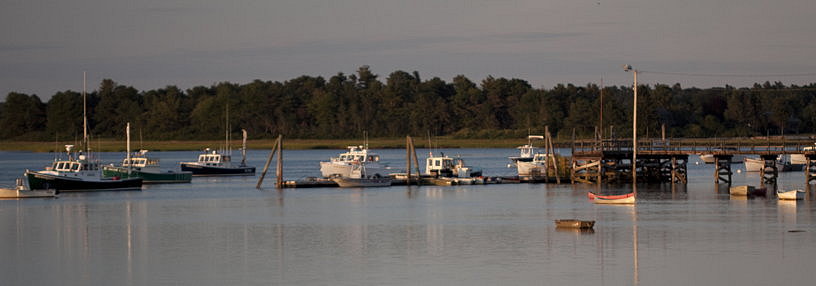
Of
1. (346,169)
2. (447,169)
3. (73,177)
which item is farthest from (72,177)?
(447,169)

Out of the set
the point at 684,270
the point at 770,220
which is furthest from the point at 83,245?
the point at 770,220

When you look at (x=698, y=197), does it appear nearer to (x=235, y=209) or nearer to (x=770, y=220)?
(x=770, y=220)

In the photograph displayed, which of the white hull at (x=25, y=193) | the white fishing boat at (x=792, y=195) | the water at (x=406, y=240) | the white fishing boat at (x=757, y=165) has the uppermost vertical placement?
the white fishing boat at (x=757, y=165)

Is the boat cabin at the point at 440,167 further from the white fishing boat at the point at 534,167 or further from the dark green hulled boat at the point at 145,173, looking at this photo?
the dark green hulled boat at the point at 145,173

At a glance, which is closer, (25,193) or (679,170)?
(25,193)

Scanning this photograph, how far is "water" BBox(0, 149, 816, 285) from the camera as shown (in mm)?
36438

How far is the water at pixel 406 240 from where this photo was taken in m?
36.4

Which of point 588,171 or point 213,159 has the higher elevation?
point 213,159

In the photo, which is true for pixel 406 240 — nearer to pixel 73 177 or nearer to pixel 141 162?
pixel 73 177

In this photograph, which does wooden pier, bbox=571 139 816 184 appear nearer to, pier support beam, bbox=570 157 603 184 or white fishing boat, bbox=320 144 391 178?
pier support beam, bbox=570 157 603 184

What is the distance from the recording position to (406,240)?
46.4m

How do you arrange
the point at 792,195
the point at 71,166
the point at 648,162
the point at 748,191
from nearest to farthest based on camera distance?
the point at 792,195 → the point at 748,191 → the point at 71,166 → the point at 648,162

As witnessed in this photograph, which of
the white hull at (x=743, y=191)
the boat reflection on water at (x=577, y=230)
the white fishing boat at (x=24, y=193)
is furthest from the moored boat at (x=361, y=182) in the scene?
the boat reflection on water at (x=577, y=230)

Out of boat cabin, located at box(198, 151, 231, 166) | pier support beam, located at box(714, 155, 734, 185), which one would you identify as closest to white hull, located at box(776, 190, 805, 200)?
pier support beam, located at box(714, 155, 734, 185)
